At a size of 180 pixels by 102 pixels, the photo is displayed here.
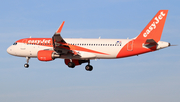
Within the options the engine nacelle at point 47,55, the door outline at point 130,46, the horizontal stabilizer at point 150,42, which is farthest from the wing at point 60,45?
the horizontal stabilizer at point 150,42

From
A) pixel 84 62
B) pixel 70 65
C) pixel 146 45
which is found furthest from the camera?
pixel 84 62

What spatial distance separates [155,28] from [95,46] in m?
9.94

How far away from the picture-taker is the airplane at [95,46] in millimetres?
54875

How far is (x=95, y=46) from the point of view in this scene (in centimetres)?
5741

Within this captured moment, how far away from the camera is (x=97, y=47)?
2254 inches

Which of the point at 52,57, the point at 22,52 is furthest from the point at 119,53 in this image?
the point at 22,52

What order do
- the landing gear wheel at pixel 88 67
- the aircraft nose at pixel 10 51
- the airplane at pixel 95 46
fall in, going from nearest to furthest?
the airplane at pixel 95 46
the landing gear wheel at pixel 88 67
the aircraft nose at pixel 10 51

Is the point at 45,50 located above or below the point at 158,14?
below

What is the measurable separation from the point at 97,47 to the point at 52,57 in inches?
291

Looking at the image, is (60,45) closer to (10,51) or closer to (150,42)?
(10,51)

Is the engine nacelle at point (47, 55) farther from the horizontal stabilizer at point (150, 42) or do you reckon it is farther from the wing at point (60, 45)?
the horizontal stabilizer at point (150, 42)

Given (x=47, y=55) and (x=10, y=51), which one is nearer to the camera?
(x=47, y=55)

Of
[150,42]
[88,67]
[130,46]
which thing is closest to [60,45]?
[88,67]

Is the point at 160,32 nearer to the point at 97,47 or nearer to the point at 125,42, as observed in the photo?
the point at 125,42
